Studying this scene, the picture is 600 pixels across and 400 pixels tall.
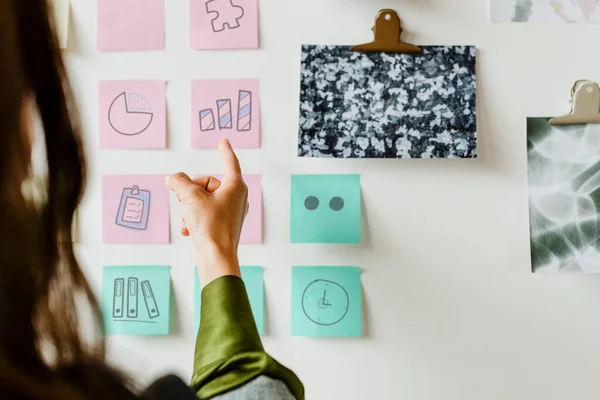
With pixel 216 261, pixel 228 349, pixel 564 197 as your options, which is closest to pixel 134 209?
pixel 216 261

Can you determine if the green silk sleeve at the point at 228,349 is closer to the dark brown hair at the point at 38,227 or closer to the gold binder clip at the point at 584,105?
the dark brown hair at the point at 38,227

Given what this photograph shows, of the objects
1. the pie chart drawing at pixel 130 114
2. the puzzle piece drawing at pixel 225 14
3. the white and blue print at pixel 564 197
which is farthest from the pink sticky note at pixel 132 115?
the white and blue print at pixel 564 197

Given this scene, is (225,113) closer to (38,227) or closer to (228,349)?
(228,349)

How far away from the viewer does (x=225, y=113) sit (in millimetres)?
962

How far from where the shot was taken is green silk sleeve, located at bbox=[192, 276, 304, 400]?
68 cm

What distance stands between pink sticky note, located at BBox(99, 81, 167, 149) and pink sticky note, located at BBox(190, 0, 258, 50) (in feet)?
0.29

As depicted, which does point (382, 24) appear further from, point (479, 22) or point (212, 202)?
point (212, 202)

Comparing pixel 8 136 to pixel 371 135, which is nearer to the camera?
pixel 8 136

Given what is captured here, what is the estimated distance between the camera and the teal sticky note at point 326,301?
3.08ft

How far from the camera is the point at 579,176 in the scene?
92cm

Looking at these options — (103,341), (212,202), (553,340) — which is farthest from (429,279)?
(103,341)

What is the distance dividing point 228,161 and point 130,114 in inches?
7.8

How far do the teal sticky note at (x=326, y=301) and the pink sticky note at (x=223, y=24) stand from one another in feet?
1.09

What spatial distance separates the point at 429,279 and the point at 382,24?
36 cm
